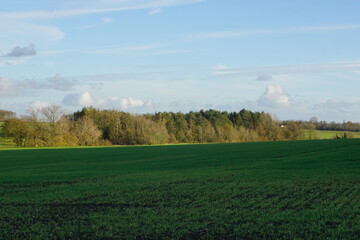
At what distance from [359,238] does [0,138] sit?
296 ft

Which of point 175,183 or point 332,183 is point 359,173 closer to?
point 332,183

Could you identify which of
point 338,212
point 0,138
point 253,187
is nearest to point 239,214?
point 338,212

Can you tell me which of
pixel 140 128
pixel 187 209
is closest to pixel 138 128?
pixel 140 128

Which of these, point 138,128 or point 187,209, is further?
point 138,128

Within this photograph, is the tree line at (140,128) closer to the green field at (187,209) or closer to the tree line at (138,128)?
the tree line at (138,128)

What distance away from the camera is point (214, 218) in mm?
11305

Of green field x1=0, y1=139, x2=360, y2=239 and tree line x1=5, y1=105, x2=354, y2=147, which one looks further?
tree line x1=5, y1=105, x2=354, y2=147

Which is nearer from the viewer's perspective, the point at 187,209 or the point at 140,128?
the point at 187,209

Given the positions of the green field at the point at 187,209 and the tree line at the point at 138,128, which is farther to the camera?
the tree line at the point at 138,128

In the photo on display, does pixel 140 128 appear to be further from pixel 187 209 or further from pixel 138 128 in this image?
pixel 187 209

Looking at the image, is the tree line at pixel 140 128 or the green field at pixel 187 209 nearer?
the green field at pixel 187 209

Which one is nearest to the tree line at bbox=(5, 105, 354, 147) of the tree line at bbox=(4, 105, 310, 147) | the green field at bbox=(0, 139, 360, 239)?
the tree line at bbox=(4, 105, 310, 147)

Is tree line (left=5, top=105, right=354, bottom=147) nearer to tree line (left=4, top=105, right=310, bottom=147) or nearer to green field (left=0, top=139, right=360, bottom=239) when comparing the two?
tree line (left=4, top=105, right=310, bottom=147)

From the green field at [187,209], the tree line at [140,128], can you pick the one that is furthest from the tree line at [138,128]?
the green field at [187,209]
